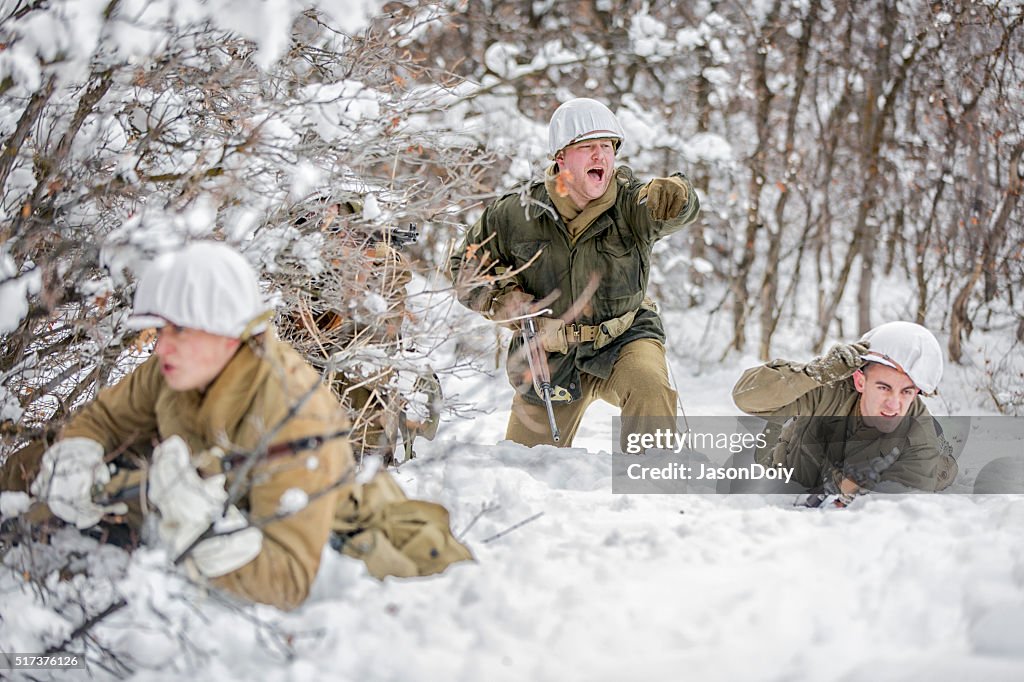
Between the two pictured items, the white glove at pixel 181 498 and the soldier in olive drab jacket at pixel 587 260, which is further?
the soldier in olive drab jacket at pixel 587 260

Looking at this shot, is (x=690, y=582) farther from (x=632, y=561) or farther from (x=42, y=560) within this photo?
(x=42, y=560)

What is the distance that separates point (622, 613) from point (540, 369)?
2468 millimetres

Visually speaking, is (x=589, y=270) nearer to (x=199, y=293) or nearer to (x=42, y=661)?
(x=199, y=293)

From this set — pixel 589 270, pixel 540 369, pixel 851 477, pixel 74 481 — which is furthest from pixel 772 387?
pixel 74 481

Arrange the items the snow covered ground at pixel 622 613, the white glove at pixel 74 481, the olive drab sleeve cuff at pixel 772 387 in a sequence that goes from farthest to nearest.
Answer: the olive drab sleeve cuff at pixel 772 387 < the white glove at pixel 74 481 < the snow covered ground at pixel 622 613

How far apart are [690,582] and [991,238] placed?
21.7 ft

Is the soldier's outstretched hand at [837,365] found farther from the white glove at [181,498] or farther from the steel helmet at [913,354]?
the white glove at [181,498]

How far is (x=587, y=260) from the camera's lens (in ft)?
16.0

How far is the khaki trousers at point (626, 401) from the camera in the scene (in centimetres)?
454

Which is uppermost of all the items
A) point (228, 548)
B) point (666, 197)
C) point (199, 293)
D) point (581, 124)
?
point (581, 124)

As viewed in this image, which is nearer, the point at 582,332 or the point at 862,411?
the point at 862,411

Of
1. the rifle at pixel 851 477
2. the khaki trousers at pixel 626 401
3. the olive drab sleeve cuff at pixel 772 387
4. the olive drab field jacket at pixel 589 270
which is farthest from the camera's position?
the olive drab field jacket at pixel 589 270

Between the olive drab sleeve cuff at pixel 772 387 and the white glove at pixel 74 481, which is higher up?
the white glove at pixel 74 481

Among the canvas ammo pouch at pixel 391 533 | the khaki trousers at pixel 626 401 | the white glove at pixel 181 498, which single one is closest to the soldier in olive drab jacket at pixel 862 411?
the khaki trousers at pixel 626 401
